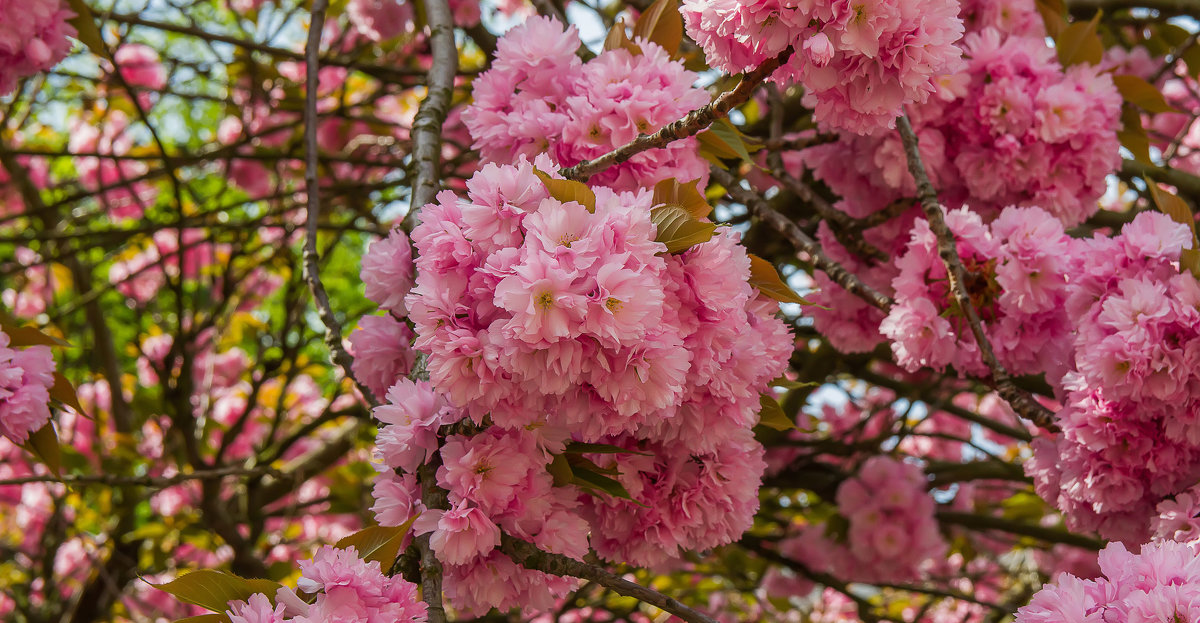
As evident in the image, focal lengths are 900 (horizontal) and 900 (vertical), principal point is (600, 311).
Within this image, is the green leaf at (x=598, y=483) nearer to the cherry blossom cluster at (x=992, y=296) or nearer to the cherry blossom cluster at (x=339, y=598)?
the cherry blossom cluster at (x=339, y=598)

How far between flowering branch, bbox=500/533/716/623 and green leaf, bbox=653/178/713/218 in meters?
0.45

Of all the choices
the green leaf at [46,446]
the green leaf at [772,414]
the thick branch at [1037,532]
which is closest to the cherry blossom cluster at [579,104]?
the green leaf at [772,414]

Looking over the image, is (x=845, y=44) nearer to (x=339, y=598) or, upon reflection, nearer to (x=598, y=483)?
(x=598, y=483)

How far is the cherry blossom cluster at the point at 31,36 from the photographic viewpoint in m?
1.65

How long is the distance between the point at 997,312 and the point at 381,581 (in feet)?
3.97

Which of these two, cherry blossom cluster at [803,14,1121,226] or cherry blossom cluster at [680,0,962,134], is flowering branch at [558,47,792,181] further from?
cherry blossom cluster at [803,14,1121,226]

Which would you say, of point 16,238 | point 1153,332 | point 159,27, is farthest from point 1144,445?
point 16,238

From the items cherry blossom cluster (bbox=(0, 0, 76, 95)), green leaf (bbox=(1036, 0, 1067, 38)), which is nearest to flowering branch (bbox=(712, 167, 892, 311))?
green leaf (bbox=(1036, 0, 1067, 38))

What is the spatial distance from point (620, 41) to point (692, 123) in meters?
0.33

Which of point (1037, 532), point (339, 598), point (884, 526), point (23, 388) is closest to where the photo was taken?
point (339, 598)

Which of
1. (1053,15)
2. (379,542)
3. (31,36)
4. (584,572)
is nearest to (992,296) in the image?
(1053,15)

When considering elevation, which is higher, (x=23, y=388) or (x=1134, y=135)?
(x=1134, y=135)

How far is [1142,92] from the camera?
1.89m

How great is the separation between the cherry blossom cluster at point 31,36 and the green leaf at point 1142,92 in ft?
7.02
